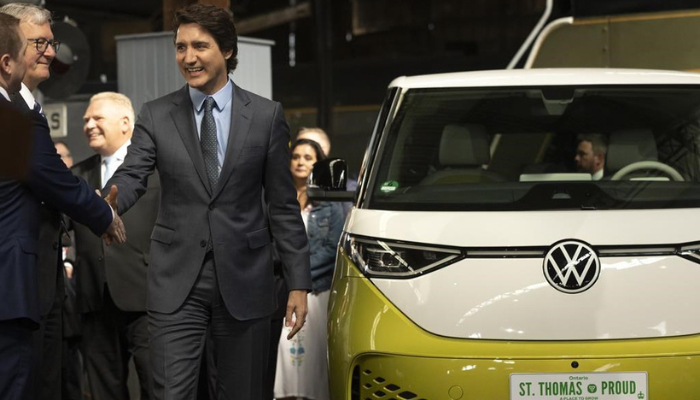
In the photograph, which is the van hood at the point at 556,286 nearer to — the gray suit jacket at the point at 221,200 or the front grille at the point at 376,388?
the front grille at the point at 376,388

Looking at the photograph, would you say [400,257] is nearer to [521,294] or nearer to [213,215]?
[521,294]

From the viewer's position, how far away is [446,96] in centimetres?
513

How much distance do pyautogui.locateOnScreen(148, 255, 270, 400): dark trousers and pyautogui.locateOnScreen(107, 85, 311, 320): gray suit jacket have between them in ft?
0.15

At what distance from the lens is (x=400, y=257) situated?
13.9ft

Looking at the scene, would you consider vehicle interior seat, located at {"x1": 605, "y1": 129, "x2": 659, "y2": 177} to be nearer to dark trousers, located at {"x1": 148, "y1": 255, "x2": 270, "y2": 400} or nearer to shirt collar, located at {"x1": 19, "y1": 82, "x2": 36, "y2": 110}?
dark trousers, located at {"x1": 148, "y1": 255, "x2": 270, "y2": 400}

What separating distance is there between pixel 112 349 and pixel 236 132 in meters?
2.45

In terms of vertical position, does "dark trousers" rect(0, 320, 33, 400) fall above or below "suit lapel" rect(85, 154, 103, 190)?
below

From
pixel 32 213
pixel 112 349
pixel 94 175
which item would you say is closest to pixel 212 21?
pixel 32 213

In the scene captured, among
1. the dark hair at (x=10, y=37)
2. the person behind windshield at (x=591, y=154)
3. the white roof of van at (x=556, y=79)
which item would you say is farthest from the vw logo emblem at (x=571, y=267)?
the person behind windshield at (x=591, y=154)

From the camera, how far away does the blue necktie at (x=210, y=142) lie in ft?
14.0

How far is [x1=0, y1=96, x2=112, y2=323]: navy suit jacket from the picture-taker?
3.82 metres

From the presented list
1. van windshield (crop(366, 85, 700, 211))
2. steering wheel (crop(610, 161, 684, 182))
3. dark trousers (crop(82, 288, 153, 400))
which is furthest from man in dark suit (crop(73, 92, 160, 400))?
steering wheel (crop(610, 161, 684, 182))

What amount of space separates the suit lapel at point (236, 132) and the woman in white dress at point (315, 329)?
3.11 m

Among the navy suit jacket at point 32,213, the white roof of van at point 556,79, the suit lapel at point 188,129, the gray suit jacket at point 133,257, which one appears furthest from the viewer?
the gray suit jacket at point 133,257
